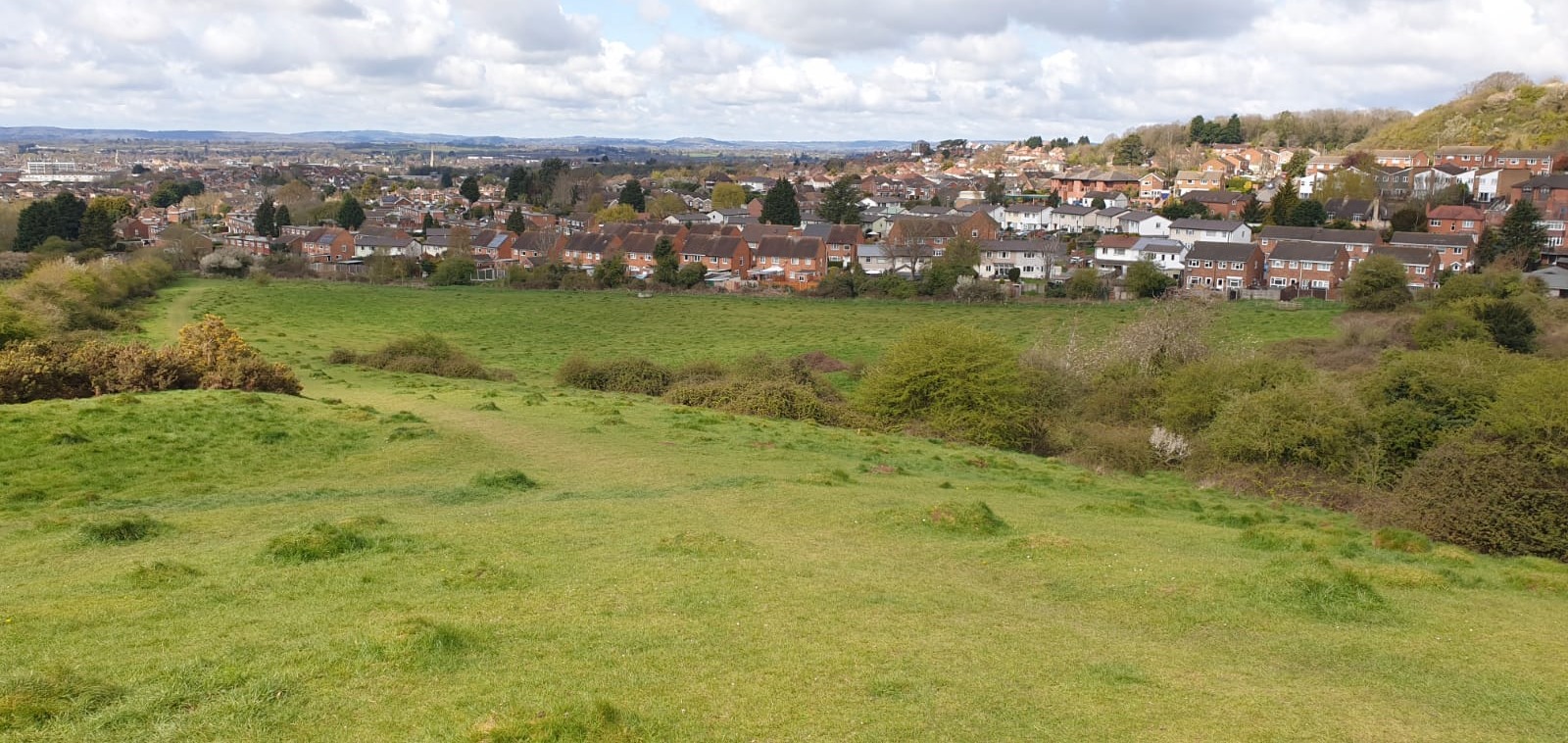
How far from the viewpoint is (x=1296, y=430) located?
26.6 metres

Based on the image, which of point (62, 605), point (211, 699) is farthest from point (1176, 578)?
point (62, 605)

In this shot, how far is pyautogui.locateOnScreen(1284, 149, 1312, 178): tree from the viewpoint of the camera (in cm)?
12875

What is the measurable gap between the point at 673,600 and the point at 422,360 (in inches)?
1250

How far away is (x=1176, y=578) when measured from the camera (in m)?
13.7

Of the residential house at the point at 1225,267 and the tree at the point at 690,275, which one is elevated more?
the residential house at the point at 1225,267

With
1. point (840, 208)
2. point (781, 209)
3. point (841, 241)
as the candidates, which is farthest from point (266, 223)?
point (841, 241)

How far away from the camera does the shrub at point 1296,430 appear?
1050 inches

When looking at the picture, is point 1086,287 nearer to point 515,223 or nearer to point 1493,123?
point 515,223

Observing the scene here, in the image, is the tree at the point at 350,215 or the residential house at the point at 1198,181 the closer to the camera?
the tree at the point at 350,215

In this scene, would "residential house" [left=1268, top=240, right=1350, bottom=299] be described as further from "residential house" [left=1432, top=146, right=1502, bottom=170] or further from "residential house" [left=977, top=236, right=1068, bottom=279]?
"residential house" [left=1432, top=146, right=1502, bottom=170]

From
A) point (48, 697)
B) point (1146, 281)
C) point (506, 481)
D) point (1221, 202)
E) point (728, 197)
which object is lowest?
point (506, 481)

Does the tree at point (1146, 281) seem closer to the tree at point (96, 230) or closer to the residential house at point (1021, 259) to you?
the residential house at point (1021, 259)

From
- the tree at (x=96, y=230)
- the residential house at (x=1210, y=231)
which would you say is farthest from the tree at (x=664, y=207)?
the residential house at (x=1210, y=231)

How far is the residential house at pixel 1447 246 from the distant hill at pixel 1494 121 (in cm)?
5956
